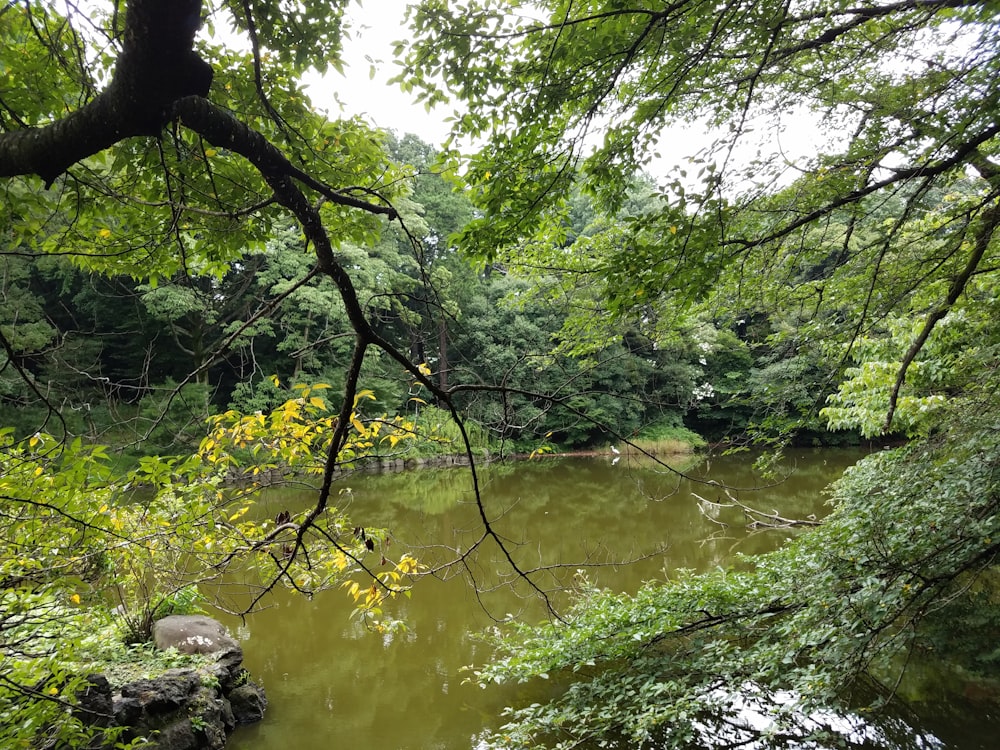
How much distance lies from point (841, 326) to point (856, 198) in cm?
75

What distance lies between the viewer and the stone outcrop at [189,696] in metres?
3.39

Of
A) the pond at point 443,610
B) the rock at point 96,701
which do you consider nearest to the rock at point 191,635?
the pond at point 443,610

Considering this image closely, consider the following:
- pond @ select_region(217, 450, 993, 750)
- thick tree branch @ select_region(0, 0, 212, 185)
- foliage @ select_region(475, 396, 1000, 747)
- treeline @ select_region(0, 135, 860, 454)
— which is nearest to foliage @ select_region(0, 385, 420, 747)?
treeline @ select_region(0, 135, 860, 454)

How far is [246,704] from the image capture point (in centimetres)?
424

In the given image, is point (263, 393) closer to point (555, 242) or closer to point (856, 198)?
point (555, 242)

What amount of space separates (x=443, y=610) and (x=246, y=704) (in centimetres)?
239

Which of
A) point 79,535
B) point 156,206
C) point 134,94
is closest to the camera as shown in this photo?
point 134,94

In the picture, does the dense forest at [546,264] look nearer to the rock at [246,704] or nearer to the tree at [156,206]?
the tree at [156,206]

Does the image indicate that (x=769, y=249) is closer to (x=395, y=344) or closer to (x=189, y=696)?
(x=395, y=344)

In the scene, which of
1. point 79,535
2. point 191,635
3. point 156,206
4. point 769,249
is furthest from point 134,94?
point 191,635

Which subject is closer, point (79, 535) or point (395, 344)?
point (79, 535)

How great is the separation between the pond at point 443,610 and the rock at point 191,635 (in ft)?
2.10

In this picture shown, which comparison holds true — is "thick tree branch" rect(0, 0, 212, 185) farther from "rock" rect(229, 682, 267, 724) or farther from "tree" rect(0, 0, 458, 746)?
"rock" rect(229, 682, 267, 724)

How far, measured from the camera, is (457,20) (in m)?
2.26
